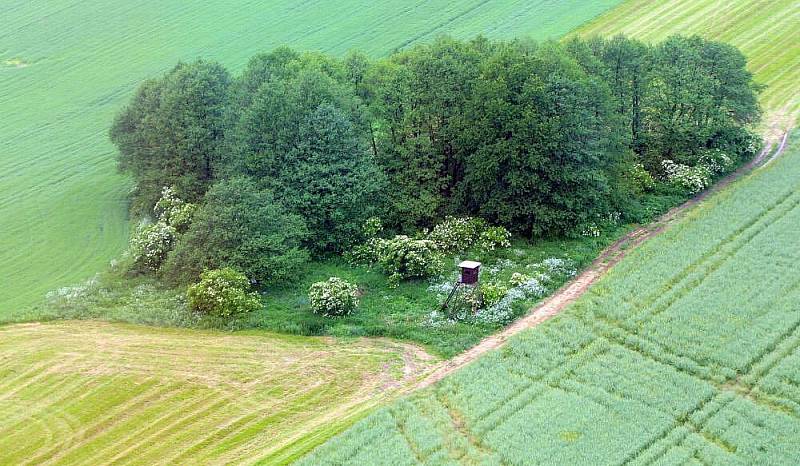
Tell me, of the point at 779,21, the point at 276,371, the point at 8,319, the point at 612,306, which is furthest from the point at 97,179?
the point at 779,21

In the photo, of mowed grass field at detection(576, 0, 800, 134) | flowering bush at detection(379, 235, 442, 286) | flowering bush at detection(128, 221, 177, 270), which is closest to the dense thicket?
flowering bush at detection(128, 221, 177, 270)

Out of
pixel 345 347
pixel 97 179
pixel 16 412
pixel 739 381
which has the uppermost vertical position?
pixel 97 179

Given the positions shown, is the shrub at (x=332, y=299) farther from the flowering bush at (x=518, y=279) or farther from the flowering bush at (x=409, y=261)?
the flowering bush at (x=518, y=279)

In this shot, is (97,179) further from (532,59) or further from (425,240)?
(532,59)

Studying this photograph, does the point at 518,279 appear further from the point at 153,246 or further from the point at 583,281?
the point at 153,246

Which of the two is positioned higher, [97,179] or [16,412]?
[97,179]

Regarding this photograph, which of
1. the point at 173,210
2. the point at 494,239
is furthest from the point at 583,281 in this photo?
the point at 173,210

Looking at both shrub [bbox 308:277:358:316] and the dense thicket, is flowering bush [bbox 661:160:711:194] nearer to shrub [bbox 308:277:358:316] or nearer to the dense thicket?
the dense thicket
